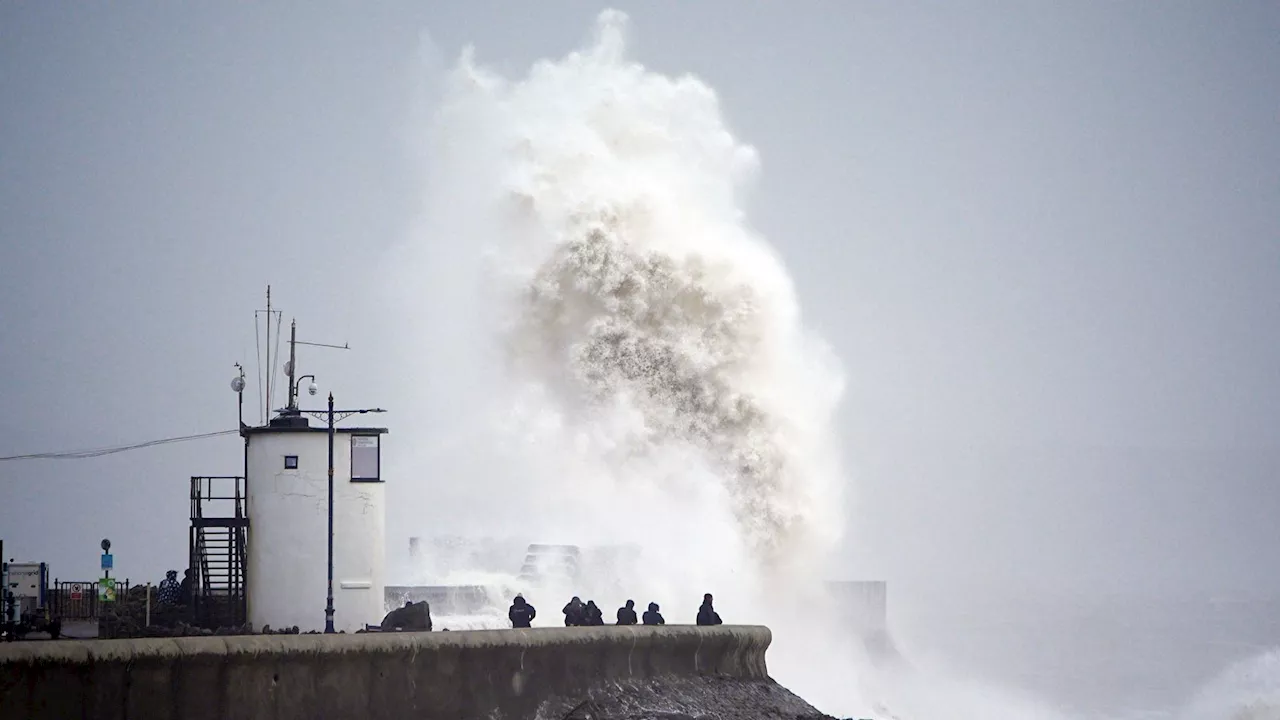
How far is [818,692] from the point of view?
3809cm

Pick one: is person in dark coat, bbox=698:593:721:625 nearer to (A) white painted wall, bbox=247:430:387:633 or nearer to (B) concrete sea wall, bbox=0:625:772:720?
(B) concrete sea wall, bbox=0:625:772:720

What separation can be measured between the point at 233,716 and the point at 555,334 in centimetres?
2342

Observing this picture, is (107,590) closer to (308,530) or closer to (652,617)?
(308,530)

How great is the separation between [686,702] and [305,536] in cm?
512

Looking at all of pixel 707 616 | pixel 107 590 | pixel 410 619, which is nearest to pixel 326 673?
pixel 410 619

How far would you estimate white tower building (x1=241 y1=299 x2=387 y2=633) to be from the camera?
20.8 metres

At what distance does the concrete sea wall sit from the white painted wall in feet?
13.0

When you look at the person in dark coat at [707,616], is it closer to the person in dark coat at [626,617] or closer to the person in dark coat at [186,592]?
the person in dark coat at [626,617]

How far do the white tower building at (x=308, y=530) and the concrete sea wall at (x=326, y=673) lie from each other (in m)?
3.98

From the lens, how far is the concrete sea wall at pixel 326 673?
1283 cm

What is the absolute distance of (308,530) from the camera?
2092 centimetres

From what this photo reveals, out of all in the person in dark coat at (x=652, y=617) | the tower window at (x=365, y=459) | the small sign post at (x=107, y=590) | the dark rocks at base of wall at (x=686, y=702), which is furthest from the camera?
the person in dark coat at (x=652, y=617)

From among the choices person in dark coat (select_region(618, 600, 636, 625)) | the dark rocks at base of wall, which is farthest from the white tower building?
the dark rocks at base of wall

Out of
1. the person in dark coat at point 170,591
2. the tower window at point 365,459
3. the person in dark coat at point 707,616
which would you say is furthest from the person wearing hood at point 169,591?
the person in dark coat at point 707,616
